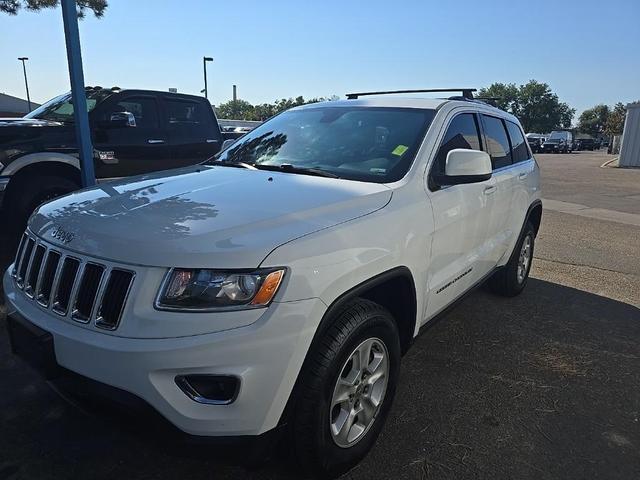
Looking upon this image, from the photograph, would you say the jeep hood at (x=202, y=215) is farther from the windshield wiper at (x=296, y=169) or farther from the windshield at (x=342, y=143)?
the windshield at (x=342, y=143)

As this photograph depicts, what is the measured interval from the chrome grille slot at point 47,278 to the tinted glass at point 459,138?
2.06 m

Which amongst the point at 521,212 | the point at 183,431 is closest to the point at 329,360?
the point at 183,431

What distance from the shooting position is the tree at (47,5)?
882 cm

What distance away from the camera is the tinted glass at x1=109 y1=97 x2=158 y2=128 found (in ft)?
21.4

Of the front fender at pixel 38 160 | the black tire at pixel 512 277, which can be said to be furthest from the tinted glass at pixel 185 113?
the black tire at pixel 512 277

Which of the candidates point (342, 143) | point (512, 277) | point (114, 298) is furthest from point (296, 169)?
point (512, 277)

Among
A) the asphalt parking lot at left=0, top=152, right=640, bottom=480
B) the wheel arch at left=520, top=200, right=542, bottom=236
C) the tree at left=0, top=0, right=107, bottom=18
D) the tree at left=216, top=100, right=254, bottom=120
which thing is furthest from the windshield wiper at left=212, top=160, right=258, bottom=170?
the tree at left=216, top=100, right=254, bottom=120

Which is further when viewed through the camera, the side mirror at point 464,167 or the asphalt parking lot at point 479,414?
the side mirror at point 464,167

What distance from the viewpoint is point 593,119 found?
115m

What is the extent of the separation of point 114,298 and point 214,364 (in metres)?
0.49

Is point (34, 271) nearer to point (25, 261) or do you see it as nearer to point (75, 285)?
point (25, 261)

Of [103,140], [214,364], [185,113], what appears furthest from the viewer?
[185,113]

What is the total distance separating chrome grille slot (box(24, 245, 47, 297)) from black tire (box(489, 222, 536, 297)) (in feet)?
11.9

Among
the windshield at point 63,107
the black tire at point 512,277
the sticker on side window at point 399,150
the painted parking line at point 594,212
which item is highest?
the windshield at point 63,107
